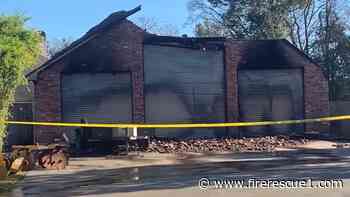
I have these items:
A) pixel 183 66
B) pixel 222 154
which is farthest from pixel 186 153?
pixel 183 66

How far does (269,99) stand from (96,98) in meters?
8.14

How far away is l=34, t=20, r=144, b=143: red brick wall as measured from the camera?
2873 cm

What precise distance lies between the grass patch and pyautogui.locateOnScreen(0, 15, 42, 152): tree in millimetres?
1494

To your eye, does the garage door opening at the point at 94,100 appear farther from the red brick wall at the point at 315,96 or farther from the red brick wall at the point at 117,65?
the red brick wall at the point at 315,96

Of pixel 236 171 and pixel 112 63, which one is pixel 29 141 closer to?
pixel 112 63

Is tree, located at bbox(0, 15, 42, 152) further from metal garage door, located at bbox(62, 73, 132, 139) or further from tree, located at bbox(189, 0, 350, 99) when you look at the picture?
tree, located at bbox(189, 0, 350, 99)

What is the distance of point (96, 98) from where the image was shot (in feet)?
94.2

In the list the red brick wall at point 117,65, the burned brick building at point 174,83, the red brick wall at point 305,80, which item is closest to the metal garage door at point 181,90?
the burned brick building at point 174,83

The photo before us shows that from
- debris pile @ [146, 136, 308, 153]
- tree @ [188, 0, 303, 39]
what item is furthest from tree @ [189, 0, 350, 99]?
Answer: debris pile @ [146, 136, 308, 153]

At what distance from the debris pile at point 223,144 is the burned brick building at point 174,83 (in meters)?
1.96

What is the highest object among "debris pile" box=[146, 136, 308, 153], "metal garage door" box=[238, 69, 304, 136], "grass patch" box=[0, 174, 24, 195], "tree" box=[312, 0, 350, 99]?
"tree" box=[312, 0, 350, 99]

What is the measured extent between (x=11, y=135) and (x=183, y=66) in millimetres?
8556

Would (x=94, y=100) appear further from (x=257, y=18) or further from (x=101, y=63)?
(x=257, y=18)

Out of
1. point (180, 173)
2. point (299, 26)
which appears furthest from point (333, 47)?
point (180, 173)
